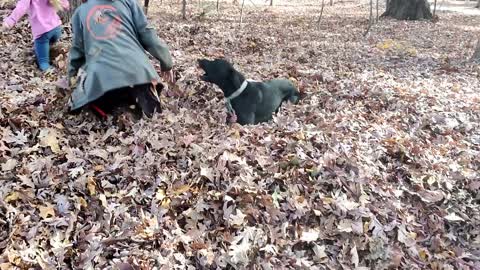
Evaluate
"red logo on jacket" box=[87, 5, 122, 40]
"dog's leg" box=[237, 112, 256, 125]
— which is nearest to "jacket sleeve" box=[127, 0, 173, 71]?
"red logo on jacket" box=[87, 5, 122, 40]

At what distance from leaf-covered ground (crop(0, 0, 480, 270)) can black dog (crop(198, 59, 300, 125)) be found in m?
0.17

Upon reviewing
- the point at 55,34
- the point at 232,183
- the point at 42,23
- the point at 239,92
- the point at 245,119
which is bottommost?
the point at 232,183

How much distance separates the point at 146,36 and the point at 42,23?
6.33ft

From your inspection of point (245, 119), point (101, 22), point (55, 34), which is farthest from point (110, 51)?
point (55, 34)

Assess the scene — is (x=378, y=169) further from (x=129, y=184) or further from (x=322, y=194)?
(x=129, y=184)

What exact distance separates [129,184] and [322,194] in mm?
1585

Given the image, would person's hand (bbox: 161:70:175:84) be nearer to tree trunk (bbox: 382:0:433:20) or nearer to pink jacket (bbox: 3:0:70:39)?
pink jacket (bbox: 3:0:70:39)

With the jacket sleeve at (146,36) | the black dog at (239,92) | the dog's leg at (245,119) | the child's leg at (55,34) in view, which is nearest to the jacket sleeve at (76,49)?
the jacket sleeve at (146,36)

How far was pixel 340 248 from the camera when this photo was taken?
3.55m

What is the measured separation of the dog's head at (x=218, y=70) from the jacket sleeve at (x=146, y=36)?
0.56 meters

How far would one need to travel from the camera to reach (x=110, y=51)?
4109 millimetres

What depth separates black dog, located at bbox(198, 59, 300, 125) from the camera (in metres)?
4.89

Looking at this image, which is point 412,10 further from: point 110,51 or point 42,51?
point 110,51

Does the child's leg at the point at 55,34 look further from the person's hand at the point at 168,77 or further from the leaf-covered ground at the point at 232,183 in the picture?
→ the person's hand at the point at 168,77
